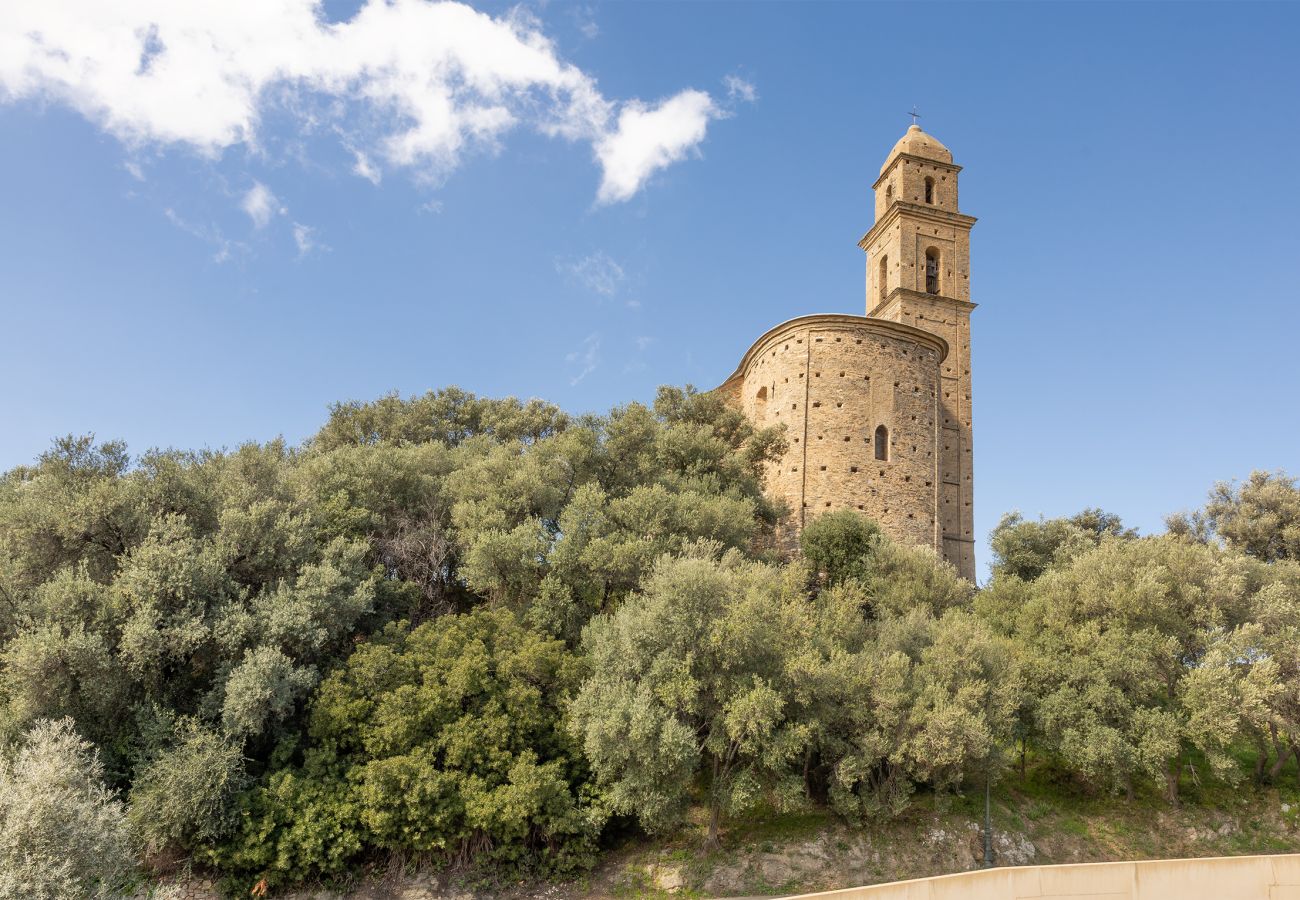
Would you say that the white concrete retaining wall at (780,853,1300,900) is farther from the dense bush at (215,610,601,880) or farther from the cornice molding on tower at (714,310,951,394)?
the cornice molding on tower at (714,310,951,394)

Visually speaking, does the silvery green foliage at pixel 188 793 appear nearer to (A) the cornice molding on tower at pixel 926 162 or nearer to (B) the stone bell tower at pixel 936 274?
(B) the stone bell tower at pixel 936 274

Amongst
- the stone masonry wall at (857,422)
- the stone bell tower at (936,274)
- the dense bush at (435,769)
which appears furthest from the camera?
the stone bell tower at (936,274)

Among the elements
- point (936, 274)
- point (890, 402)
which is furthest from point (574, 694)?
point (936, 274)

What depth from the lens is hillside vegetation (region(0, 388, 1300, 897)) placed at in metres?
15.0

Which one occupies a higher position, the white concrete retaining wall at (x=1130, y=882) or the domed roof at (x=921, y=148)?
the domed roof at (x=921, y=148)

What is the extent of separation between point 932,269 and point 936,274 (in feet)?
1.02

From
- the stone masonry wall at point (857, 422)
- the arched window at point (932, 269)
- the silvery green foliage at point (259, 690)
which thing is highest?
the arched window at point (932, 269)

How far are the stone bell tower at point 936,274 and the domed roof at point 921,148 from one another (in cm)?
4

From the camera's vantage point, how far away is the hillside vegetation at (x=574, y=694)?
49.1 ft

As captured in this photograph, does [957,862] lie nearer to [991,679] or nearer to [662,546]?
[991,679]

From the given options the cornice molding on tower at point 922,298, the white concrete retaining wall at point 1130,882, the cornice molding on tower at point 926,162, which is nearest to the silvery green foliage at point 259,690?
the white concrete retaining wall at point 1130,882

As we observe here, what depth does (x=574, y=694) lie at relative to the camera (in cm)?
1734

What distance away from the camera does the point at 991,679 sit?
17.7m

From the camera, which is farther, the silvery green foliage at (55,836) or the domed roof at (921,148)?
the domed roof at (921,148)
